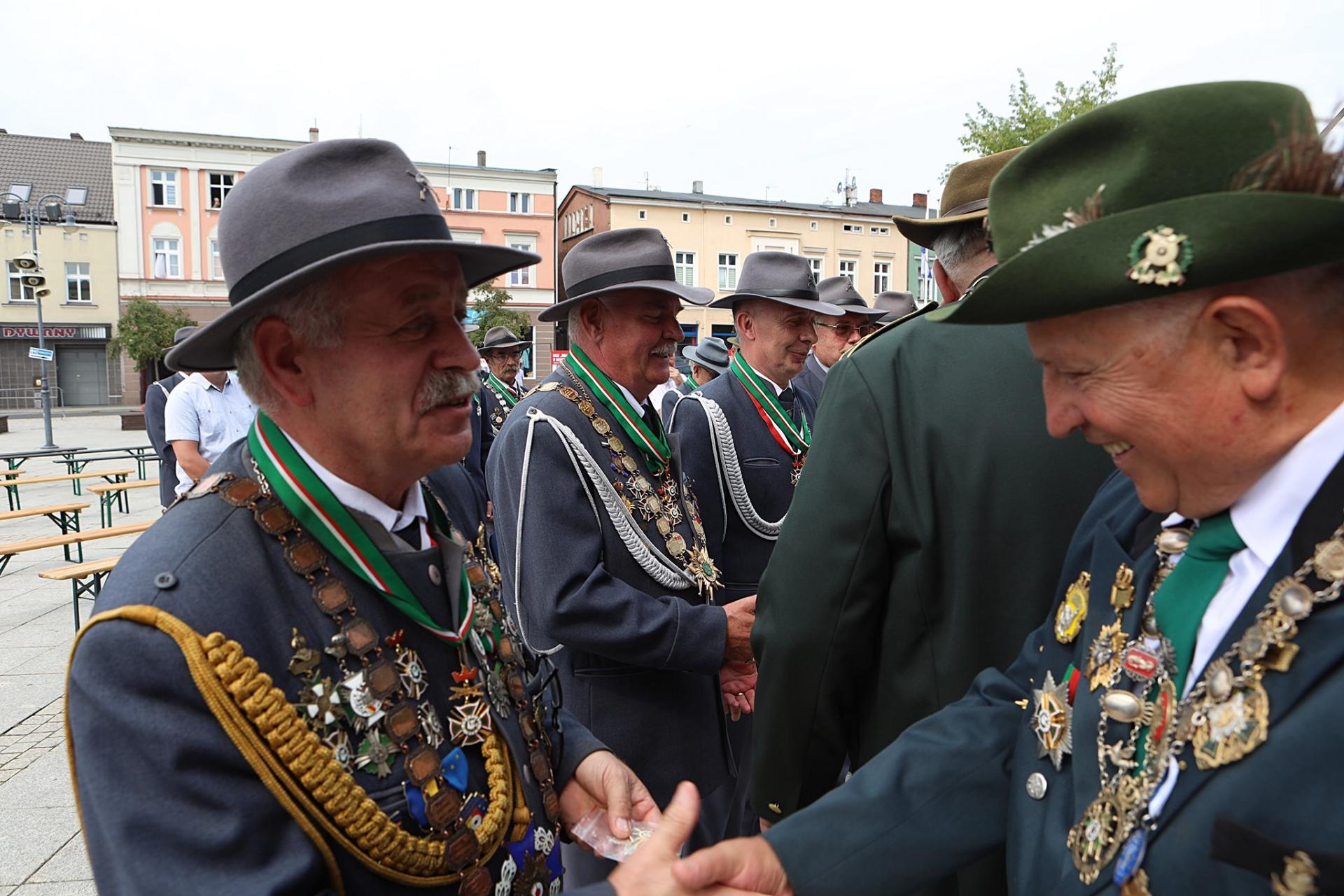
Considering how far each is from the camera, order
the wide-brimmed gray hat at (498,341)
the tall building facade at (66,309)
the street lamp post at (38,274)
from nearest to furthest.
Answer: the wide-brimmed gray hat at (498,341) < the street lamp post at (38,274) < the tall building facade at (66,309)

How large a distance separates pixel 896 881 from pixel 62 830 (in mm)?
3746

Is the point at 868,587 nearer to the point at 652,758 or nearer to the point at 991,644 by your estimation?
the point at 991,644

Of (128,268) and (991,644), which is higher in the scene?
(128,268)

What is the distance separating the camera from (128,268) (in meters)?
37.8

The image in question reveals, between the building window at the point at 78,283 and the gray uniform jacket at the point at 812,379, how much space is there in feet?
137

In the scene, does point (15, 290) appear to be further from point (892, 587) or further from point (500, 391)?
point (892, 587)

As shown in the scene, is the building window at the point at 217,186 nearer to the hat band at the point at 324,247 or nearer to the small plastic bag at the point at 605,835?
the hat band at the point at 324,247

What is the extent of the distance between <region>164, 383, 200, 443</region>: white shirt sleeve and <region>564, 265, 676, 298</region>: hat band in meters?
4.48

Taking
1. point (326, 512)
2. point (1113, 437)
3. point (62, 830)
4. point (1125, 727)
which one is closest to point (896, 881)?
point (1125, 727)

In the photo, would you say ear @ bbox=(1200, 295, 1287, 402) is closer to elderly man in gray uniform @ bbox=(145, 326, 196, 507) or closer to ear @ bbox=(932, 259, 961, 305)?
ear @ bbox=(932, 259, 961, 305)

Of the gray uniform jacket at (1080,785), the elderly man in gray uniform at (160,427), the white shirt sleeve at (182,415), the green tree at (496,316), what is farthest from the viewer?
the green tree at (496,316)

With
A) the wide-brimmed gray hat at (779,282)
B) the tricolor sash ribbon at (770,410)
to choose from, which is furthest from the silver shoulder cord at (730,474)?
the wide-brimmed gray hat at (779,282)

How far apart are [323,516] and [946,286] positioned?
6.07 ft

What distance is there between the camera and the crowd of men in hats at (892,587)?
3.65 feet
